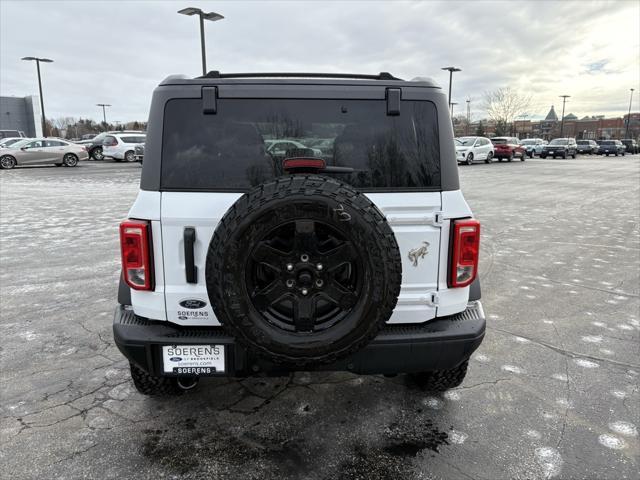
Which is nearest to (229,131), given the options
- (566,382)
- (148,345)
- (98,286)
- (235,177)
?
(235,177)

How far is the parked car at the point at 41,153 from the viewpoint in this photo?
77.6ft

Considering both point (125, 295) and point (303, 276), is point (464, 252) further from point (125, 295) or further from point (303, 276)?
point (125, 295)

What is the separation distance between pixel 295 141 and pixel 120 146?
2850cm

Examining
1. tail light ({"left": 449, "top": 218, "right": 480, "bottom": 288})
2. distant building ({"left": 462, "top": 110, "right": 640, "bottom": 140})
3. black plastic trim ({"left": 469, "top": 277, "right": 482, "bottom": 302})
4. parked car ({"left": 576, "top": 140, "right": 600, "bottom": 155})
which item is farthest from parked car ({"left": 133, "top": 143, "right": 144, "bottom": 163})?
distant building ({"left": 462, "top": 110, "right": 640, "bottom": 140})

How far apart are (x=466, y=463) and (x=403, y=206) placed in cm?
145

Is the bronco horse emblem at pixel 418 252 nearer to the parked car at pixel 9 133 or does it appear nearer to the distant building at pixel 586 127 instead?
the parked car at pixel 9 133

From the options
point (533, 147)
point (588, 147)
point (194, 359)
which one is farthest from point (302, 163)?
point (588, 147)

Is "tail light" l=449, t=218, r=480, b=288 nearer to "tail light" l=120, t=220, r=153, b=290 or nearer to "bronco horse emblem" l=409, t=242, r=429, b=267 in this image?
"bronco horse emblem" l=409, t=242, r=429, b=267

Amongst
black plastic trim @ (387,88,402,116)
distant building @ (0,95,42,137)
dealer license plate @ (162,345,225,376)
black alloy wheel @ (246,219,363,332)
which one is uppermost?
distant building @ (0,95,42,137)

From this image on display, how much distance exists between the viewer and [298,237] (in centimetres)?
232

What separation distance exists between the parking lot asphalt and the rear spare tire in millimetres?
756

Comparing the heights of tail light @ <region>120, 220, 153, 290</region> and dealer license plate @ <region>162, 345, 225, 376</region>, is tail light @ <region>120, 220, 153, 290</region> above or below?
above

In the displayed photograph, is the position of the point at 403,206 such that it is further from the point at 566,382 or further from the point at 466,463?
the point at 566,382

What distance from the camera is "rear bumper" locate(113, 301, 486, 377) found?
256 centimetres
